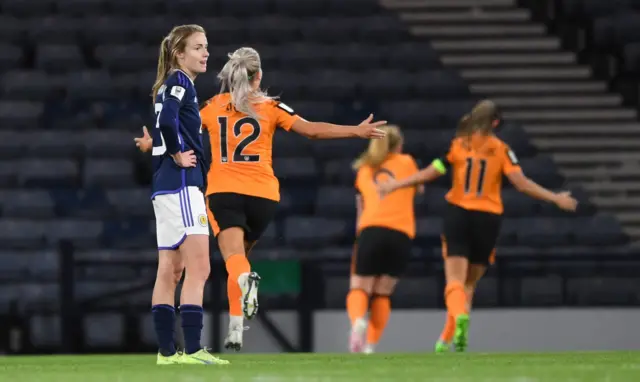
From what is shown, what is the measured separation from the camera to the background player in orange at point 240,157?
791cm

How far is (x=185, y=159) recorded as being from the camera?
697 cm

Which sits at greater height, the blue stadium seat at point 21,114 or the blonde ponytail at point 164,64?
the blonde ponytail at point 164,64

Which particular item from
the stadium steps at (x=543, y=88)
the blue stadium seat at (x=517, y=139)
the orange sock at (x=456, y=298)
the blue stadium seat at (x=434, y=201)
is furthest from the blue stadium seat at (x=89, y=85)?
the orange sock at (x=456, y=298)

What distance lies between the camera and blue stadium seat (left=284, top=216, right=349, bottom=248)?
1367 cm

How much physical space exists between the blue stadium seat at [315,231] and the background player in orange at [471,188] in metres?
3.57

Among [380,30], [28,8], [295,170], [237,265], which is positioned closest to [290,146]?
[295,170]

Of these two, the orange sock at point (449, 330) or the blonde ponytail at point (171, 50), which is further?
the orange sock at point (449, 330)

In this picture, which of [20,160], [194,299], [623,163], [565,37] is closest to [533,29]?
[565,37]

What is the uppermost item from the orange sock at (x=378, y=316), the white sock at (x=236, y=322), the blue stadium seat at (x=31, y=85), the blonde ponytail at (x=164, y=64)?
the blonde ponytail at (x=164, y=64)

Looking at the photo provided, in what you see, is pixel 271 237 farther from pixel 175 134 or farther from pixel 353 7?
pixel 175 134

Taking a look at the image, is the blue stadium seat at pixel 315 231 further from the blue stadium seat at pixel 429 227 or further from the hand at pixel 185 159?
the hand at pixel 185 159

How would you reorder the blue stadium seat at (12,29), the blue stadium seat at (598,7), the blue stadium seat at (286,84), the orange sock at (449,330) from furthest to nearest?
1. the blue stadium seat at (598,7)
2. the blue stadium seat at (12,29)
3. the blue stadium seat at (286,84)
4. the orange sock at (449,330)

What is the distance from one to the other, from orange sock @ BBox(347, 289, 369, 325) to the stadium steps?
14.2 feet

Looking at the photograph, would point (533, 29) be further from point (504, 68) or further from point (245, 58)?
point (245, 58)
